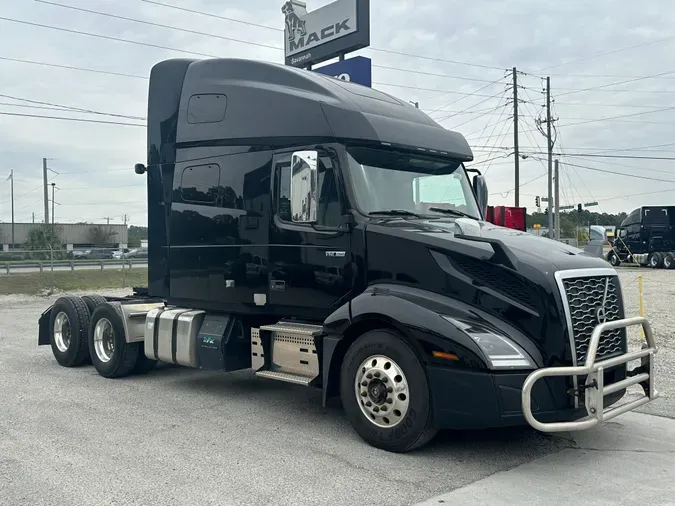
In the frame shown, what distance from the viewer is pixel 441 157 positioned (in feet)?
22.8

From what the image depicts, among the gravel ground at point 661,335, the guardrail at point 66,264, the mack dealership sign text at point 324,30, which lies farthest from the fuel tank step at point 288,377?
the guardrail at point 66,264

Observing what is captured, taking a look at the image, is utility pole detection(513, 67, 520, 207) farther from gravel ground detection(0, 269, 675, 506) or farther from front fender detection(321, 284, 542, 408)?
front fender detection(321, 284, 542, 408)

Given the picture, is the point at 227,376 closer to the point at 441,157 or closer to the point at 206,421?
the point at 206,421

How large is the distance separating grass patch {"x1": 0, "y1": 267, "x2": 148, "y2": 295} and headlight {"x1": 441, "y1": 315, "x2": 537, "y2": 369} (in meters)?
22.4

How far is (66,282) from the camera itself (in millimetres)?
27219

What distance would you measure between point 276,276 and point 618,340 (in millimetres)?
3339

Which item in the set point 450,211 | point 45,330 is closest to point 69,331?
point 45,330

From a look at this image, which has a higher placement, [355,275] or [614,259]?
[355,275]

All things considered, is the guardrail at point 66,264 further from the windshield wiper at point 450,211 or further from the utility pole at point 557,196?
the windshield wiper at point 450,211

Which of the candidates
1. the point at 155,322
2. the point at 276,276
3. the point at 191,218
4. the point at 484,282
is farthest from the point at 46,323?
the point at 484,282

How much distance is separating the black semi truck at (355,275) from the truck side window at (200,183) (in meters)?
0.02

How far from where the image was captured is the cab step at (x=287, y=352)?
21.0 feet

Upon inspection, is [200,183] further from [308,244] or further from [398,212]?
[398,212]

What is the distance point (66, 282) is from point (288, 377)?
23.4 metres
